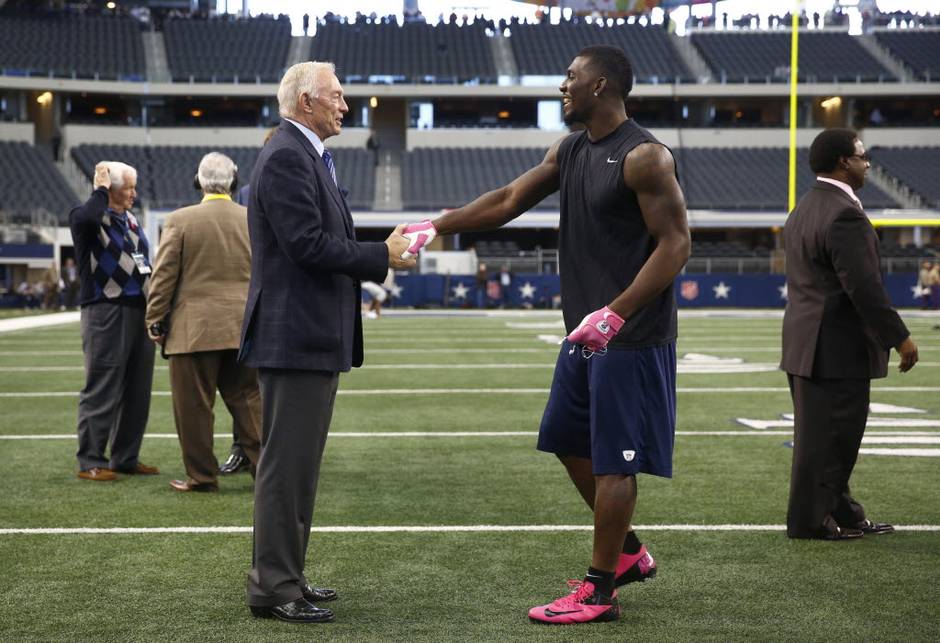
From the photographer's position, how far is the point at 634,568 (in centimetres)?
448

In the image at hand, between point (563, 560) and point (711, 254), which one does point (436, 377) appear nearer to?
point (563, 560)

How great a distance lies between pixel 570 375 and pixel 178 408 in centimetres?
294

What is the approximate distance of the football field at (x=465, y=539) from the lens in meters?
4.11

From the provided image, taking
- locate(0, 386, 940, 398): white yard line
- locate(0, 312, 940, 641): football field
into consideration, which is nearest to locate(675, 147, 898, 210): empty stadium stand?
locate(0, 386, 940, 398): white yard line

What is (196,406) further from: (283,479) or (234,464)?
(283,479)

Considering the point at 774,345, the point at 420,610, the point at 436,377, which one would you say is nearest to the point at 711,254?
the point at 774,345

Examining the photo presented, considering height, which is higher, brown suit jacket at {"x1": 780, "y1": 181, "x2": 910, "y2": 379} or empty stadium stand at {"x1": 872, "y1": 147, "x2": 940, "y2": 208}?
empty stadium stand at {"x1": 872, "y1": 147, "x2": 940, "y2": 208}

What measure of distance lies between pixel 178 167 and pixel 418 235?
4280 centimetres

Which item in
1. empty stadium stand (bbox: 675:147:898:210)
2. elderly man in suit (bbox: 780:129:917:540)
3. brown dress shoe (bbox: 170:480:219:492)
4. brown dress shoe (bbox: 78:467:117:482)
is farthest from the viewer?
empty stadium stand (bbox: 675:147:898:210)

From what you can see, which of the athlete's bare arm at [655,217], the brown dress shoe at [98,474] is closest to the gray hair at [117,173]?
the brown dress shoe at [98,474]

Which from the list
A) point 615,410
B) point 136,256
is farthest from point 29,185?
point 615,410

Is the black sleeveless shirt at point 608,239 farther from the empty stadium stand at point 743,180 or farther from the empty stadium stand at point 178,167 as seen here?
the empty stadium stand at point 743,180

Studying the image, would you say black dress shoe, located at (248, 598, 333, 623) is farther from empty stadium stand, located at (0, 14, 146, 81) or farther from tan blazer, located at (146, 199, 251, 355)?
empty stadium stand, located at (0, 14, 146, 81)

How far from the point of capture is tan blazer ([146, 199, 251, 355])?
6492 mm
